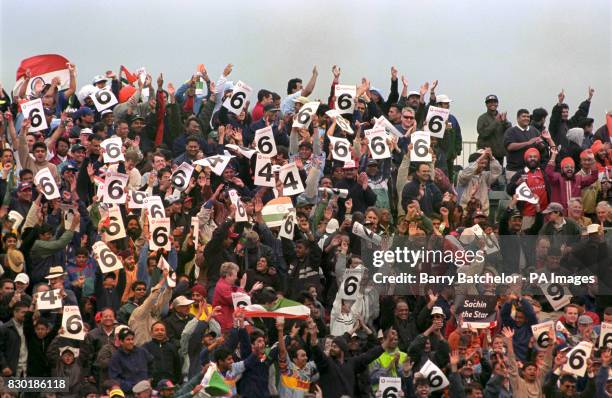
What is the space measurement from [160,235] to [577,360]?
18.7ft

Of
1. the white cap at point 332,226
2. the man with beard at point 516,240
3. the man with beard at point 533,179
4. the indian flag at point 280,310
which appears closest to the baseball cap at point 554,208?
the man with beard at point 516,240

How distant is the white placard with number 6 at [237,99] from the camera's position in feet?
119

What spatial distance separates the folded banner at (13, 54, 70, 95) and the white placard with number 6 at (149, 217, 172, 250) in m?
8.24

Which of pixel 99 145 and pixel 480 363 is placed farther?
pixel 99 145

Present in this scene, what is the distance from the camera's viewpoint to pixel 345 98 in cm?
3647

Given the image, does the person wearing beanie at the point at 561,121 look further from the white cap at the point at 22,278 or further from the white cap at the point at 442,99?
the white cap at the point at 22,278

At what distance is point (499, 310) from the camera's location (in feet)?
103

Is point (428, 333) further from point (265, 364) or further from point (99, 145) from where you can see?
point (99, 145)

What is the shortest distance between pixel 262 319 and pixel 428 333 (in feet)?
7.01

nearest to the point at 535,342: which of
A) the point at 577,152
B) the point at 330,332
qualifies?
the point at 330,332

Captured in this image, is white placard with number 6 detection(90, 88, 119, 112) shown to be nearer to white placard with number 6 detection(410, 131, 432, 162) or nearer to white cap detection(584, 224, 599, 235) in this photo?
white placard with number 6 detection(410, 131, 432, 162)

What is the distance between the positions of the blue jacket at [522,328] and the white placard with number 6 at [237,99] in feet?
22.5

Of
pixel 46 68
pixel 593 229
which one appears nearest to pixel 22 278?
pixel 593 229

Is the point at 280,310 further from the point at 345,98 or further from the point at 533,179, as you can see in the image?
the point at 345,98
